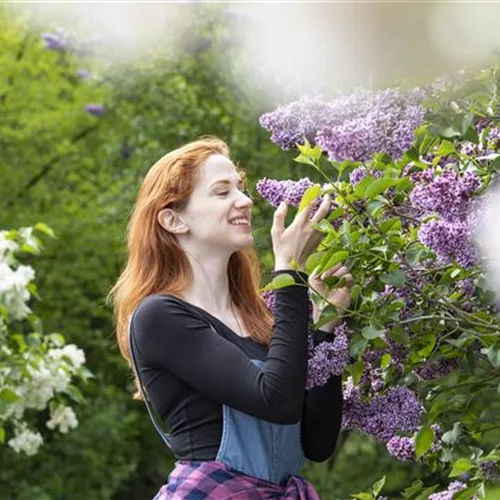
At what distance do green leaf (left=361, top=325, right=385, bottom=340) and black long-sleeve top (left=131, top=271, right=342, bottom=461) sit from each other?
0.34 feet

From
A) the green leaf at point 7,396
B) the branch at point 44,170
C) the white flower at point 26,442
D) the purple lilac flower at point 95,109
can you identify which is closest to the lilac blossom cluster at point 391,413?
the green leaf at point 7,396

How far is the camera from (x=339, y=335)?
5.91ft

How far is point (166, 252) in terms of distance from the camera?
6.76ft

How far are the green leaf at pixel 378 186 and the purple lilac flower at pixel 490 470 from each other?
1.65 feet

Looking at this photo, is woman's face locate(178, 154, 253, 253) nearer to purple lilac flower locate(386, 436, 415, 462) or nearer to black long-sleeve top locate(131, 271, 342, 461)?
black long-sleeve top locate(131, 271, 342, 461)

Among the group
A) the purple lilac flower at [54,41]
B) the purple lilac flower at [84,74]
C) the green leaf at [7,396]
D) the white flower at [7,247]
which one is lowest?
the green leaf at [7,396]

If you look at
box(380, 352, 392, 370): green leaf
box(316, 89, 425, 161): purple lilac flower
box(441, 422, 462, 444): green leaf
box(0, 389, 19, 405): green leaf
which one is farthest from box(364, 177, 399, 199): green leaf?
box(0, 389, 19, 405): green leaf

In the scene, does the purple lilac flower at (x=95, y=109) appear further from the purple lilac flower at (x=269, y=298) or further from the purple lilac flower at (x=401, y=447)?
the purple lilac flower at (x=401, y=447)

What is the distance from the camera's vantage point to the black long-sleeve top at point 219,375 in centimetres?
175

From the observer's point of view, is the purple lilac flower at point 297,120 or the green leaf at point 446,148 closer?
the green leaf at point 446,148

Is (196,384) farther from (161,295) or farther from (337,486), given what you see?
(337,486)

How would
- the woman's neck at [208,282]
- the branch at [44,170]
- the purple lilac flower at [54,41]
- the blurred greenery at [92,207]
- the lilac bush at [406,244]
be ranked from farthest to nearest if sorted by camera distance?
the branch at [44,170] < the purple lilac flower at [54,41] < the blurred greenery at [92,207] < the woman's neck at [208,282] < the lilac bush at [406,244]

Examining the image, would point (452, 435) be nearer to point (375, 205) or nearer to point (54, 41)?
point (375, 205)

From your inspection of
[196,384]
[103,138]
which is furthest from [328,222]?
[103,138]
